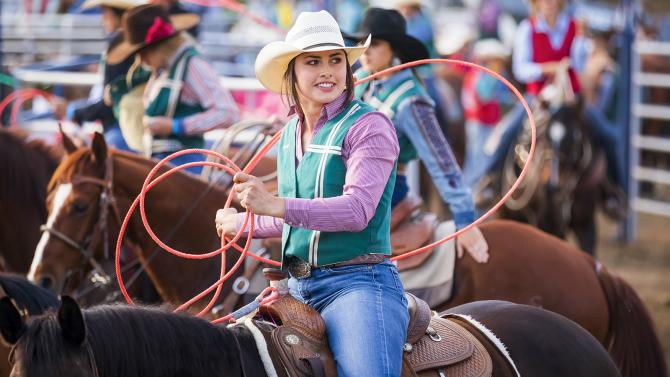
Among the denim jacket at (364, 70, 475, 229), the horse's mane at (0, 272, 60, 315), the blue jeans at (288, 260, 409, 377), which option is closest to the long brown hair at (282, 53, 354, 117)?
the blue jeans at (288, 260, 409, 377)

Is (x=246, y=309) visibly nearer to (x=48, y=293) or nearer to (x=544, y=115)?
(x=48, y=293)

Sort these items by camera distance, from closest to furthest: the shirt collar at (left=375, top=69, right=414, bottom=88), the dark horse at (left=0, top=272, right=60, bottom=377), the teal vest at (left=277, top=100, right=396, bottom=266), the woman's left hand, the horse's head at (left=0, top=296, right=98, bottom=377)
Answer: the horse's head at (left=0, top=296, right=98, bottom=377) → the teal vest at (left=277, top=100, right=396, bottom=266) → the dark horse at (left=0, top=272, right=60, bottom=377) → the shirt collar at (left=375, top=69, right=414, bottom=88) → the woman's left hand

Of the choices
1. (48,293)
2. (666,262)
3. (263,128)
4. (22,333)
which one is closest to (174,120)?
(263,128)

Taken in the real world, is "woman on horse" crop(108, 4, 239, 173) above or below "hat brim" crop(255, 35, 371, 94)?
below

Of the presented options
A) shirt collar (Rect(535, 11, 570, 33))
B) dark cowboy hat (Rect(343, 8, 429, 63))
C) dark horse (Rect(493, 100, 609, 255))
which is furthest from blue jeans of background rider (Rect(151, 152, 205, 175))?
shirt collar (Rect(535, 11, 570, 33))

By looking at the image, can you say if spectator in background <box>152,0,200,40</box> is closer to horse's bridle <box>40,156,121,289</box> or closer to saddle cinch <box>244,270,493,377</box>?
horse's bridle <box>40,156,121,289</box>

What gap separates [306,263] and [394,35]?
2536 millimetres

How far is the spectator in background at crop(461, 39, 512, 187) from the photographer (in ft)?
47.3

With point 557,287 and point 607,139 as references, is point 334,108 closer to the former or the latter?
point 557,287

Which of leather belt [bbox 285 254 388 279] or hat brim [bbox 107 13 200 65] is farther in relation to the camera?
hat brim [bbox 107 13 200 65]

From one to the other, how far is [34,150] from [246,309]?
132 inches


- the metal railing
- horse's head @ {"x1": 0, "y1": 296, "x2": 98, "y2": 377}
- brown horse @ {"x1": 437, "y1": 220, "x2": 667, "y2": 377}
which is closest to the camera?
horse's head @ {"x1": 0, "y1": 296, "x2": 98, "y2": 377}

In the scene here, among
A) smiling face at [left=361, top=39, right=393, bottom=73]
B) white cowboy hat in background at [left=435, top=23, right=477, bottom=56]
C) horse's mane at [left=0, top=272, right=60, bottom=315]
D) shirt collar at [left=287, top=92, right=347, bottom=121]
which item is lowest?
white cowboy hat in background at [left=435, top=23, right=477, bottom=56]

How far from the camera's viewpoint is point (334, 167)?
3107 millimetres
